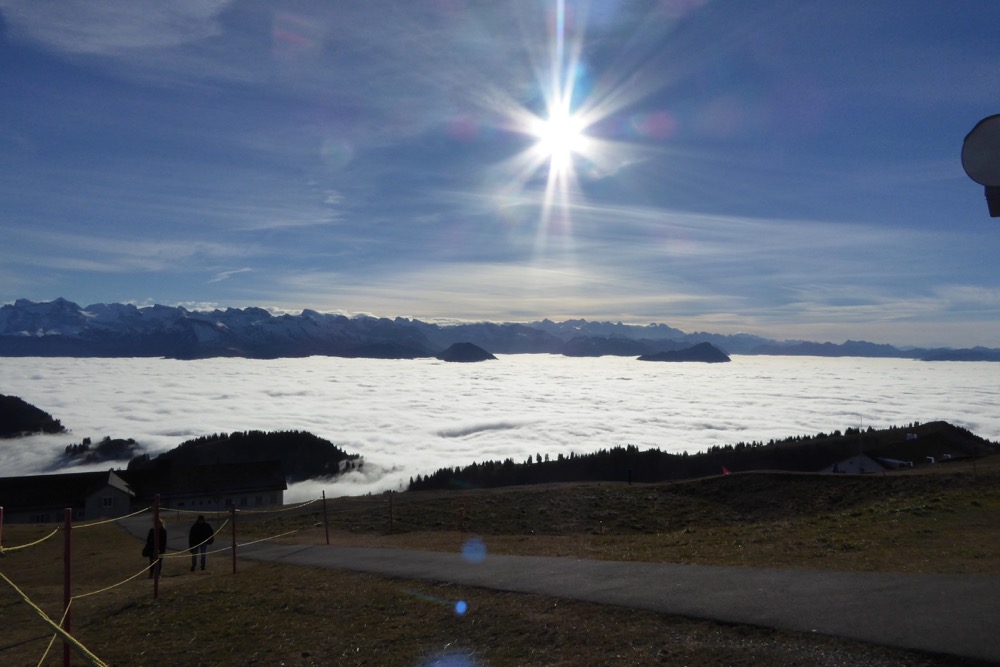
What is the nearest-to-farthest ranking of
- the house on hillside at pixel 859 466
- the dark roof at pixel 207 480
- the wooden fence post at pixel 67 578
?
the wooden fence post at pixel 67 578 → the house on hillside at pixel 859 466 → the dark roof at pixel 207 480

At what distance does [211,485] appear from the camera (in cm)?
8388

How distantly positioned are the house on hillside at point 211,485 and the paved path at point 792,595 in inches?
3150

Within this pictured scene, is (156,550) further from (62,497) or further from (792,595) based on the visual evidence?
(62,497)

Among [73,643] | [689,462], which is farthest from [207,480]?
[73,643]

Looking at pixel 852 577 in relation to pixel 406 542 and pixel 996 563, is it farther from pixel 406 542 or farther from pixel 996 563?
pixel 406 542

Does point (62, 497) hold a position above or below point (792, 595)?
below

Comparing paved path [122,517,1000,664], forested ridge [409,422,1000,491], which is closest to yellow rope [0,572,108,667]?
paved path [122,517,1000,664]

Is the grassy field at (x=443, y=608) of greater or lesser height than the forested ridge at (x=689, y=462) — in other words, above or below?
above

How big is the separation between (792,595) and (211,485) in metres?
88.3

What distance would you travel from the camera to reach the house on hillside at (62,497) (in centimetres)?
7444

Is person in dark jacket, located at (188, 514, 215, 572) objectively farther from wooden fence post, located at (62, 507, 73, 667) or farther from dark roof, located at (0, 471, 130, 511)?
dark roof, located at (0, 471, 130, 511)

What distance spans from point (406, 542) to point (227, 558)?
606 centimetres

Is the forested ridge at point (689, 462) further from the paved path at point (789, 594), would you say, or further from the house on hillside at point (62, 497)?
the paved path at point (789, 594)

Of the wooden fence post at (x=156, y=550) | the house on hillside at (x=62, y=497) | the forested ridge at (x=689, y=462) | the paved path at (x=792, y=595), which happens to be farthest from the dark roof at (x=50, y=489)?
the paved path at (x=792, y=595)
